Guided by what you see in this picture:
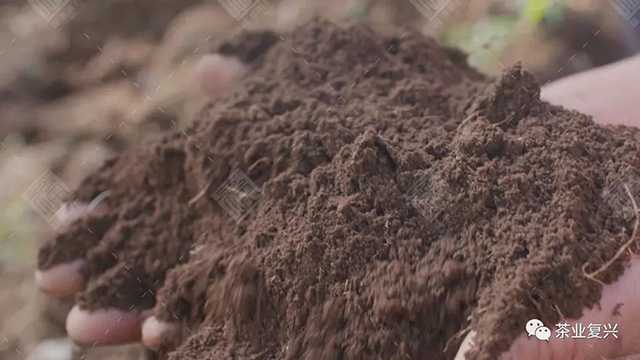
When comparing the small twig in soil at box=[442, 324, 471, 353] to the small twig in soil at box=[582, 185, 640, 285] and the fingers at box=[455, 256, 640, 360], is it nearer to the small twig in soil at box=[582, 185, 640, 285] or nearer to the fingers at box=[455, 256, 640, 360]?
the fingers at box=[455, 256, 640, 360]

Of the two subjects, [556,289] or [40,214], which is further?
[40,214]

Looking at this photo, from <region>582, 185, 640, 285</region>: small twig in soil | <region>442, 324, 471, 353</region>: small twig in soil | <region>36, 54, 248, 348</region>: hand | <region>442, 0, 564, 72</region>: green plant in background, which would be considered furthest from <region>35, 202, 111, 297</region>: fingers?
<region>442, 0, 564, 72</region>: green plant in background

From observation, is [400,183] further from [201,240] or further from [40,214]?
[40,214]

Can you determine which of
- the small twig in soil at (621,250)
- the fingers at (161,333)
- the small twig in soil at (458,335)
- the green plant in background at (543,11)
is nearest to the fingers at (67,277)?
the fingers at (161,333)

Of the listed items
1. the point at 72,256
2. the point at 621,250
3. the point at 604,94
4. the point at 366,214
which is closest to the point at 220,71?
the point at 72,256

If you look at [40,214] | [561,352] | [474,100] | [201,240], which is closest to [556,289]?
[561,352]

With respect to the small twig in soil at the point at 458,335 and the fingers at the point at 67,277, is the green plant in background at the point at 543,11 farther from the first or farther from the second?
the fingers at the point at 67,277
